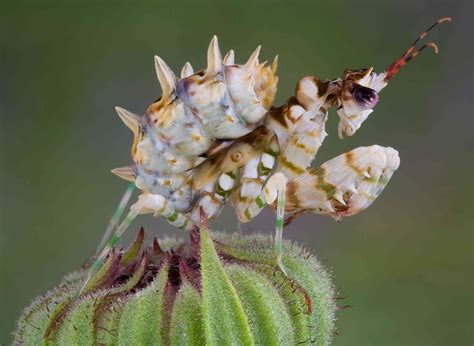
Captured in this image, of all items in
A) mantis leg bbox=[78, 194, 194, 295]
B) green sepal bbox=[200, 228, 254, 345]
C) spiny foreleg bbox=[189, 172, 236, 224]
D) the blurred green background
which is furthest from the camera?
the blurred green background

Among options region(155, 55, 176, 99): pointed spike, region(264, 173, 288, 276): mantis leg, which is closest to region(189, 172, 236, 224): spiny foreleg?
region(264, 173, 288, 276): mantis leg

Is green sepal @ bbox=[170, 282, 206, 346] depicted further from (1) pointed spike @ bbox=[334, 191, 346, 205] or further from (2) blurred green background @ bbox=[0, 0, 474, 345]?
(2) blurred green background @ bbox=[0, 0, 474, 345]

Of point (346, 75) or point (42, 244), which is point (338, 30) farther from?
point (346, 75)

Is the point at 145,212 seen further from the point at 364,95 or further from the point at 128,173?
the point at 364,95

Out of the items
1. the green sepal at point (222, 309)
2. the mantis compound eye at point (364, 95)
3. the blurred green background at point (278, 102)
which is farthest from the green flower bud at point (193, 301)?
the blurred green background at point (278, 102)

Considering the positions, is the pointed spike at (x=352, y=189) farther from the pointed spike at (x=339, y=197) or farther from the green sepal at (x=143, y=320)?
the green sepal at (x=143, y=320)

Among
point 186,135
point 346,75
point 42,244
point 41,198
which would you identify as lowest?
point 186,135

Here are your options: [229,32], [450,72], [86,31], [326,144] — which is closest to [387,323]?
[326,144]

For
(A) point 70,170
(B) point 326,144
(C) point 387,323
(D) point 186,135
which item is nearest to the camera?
(D) point 186,135
